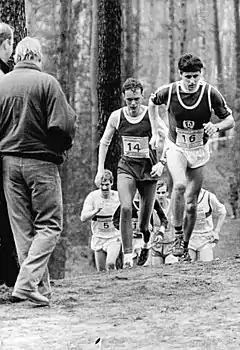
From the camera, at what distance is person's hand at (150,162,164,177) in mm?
10664

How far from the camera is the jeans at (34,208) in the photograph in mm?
7195

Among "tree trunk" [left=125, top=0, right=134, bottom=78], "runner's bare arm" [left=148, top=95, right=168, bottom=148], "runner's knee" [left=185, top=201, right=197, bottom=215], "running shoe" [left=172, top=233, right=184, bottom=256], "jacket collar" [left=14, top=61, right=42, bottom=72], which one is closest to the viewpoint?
"jacket collar" [left=14, top=61, right=42, bottom=72]

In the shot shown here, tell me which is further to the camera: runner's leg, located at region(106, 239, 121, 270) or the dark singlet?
runner's leg, located at region(106, 239, 121, 270)

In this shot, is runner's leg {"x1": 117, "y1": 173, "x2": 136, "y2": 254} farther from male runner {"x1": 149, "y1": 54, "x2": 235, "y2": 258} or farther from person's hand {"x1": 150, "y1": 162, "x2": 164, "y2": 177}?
male runner {"x1": 149, "y1": 54, "x2": 235, "y2": 258}

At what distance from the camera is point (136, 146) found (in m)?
10.8

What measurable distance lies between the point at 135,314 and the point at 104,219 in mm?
6520

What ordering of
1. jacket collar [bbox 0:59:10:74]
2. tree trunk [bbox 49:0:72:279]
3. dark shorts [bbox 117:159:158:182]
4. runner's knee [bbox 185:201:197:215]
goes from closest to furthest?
1. jacket collar [bbox 0:59:10:74]
2. runner's knee [bbox 185:201:197:215]
3. dark shorts [bbox 117:159:158:182]
4. tree trunk [bbox 49:0:72:279]

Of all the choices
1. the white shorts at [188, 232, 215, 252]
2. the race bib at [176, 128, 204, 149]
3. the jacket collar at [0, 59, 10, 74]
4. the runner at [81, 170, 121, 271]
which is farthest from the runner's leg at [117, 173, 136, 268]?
the jacket collar at [0, 59, 10, 74]

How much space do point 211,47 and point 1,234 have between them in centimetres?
5345

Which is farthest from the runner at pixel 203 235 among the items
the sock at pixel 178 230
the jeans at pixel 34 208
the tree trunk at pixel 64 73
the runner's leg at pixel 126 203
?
the tree trunk at pixel 64 73

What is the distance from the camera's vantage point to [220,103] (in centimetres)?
998

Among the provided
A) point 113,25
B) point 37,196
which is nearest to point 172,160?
point 37,196

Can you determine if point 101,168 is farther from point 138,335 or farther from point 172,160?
point 138,335

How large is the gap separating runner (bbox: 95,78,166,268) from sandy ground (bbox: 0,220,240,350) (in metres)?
1.42
